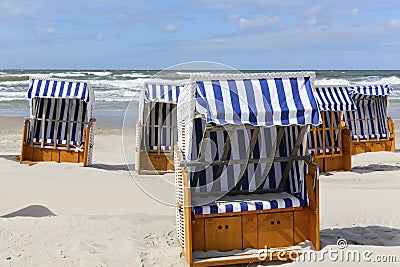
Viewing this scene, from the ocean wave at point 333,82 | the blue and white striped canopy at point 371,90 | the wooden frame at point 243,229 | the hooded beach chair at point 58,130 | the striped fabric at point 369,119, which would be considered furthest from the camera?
the striped fabric at point 369,119

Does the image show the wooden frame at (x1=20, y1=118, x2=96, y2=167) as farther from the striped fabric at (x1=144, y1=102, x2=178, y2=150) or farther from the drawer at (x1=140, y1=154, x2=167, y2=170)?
the striped fabric at (x1=144, y1=102, x2=178, y2=150)

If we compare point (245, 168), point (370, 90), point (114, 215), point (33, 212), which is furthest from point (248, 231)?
point (370, 90)

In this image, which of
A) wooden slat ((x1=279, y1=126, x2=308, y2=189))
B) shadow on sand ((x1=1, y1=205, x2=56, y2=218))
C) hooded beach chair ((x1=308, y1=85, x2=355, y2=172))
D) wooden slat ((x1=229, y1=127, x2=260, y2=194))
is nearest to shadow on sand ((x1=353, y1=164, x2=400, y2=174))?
hooded beach chair ((x1=308, y1=85, x2=355, y2=172))

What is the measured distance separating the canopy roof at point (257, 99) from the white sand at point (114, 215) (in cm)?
170

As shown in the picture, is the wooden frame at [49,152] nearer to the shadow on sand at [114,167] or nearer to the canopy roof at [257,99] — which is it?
the shadow on sand at [114,167]

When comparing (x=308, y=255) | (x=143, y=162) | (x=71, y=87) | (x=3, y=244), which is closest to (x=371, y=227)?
(x=308, y=255)

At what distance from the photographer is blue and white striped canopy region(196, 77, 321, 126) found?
216 inches

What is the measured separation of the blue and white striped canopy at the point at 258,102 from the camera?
5.48 meters

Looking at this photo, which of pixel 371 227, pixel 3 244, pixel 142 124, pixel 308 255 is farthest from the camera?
pixel 142 124

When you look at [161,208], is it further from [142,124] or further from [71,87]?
[71,87]

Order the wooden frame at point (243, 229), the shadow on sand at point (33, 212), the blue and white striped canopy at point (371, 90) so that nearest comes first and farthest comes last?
the wooden frame at point (243, 229), the shadow on sand at point (33, 212), the blue and white striped canopy at point (371, 90)

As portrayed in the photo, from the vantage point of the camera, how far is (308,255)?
603 centimetres

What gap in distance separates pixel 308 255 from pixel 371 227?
1.80m

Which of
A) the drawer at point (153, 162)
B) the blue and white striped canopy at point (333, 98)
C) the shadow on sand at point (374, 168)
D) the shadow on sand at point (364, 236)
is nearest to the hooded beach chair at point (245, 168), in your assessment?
the shadow on sand at point (364, 236)
